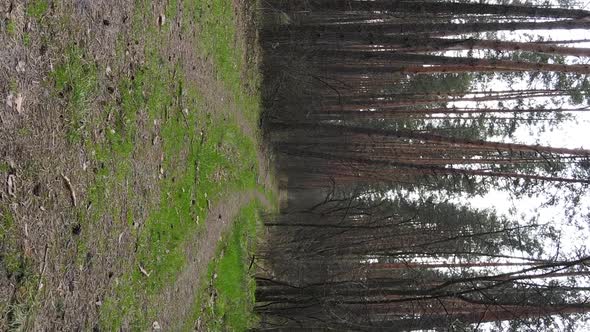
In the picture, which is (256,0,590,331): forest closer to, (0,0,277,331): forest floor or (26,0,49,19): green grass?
(0,0,277,331): forest floor

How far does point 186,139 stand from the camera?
870cm

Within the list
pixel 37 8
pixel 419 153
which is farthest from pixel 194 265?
pixel 419 153

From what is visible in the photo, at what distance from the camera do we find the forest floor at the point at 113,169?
14.4 ft

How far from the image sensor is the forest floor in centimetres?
439

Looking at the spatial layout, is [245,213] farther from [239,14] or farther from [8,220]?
[8,220]

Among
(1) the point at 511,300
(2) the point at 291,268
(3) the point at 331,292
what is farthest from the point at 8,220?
(2) the point at 291,268

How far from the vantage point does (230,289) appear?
35.2 ft

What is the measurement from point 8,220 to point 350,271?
9.51 m

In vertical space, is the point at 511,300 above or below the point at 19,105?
below

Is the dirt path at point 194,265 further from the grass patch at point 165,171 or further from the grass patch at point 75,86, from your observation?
the grass patch at point 75,86

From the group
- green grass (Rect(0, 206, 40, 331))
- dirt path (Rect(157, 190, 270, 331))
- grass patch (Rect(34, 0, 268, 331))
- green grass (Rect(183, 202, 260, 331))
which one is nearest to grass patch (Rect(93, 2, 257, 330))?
grass patch (Rect(34, 0, 268, 331))

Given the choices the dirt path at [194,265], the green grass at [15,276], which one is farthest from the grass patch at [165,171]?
the green grass at [15,276]

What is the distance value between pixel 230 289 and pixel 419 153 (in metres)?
11.8

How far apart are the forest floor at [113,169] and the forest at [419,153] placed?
98.8 inches
